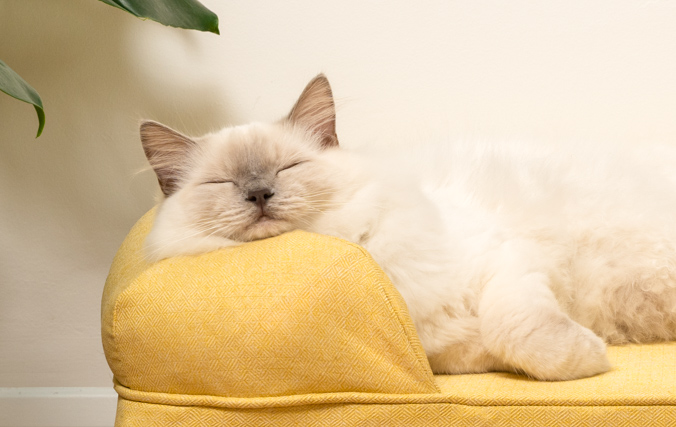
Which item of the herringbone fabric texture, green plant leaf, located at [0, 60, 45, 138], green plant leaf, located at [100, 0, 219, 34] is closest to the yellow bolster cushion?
the herringbone fabric texture

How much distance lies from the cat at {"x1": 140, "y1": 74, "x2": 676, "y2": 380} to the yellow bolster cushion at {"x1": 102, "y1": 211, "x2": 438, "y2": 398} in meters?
0.15

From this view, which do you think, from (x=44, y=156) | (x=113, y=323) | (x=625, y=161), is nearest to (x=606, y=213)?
(x=625, y=161)

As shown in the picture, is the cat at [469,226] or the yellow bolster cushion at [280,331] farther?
the cat at [469,226]

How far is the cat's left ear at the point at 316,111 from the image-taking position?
1.42 m

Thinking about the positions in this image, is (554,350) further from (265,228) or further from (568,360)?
(265,228)

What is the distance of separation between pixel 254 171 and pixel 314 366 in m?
0.50

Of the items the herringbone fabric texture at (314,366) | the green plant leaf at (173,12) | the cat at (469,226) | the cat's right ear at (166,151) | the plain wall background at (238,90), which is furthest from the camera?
the plain wall background at (238,90)

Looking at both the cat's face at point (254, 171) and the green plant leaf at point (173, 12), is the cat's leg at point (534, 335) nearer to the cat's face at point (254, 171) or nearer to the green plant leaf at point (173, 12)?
the cat's face at point (254, 171)

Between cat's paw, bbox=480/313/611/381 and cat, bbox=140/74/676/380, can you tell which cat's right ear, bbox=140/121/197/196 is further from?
cat's paw, bbox=480/313/611/381

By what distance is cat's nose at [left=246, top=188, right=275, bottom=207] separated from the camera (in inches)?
48.8

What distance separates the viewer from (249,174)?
4.25ft

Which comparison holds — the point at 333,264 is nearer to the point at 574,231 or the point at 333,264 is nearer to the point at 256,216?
the point at 256,216

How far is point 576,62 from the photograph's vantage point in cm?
209

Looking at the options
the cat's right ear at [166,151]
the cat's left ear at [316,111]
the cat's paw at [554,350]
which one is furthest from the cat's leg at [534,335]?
the cat's right ear at [166,151]
